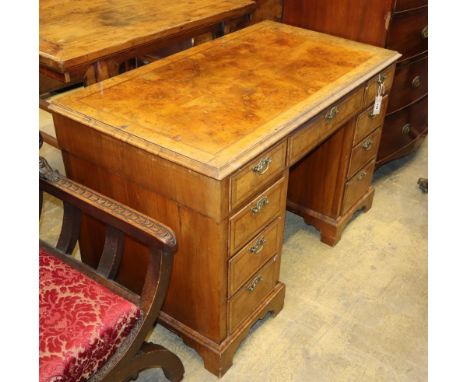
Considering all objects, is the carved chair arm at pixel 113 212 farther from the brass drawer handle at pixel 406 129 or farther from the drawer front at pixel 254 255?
the brass drawer handle at pixel 406 129

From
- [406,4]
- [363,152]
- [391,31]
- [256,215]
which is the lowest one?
[363,152]

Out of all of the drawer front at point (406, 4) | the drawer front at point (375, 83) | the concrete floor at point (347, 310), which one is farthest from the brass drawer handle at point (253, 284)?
the drawer front at point (406, 4)

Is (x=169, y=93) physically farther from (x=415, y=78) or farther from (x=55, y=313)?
(x=415, y=78)

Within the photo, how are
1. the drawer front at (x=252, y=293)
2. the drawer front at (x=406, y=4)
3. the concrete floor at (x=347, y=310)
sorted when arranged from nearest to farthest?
the drawer front at (x=252, y=293), the concrete floor at (x=347, y=310), the drawer front at (x=406, y=4)

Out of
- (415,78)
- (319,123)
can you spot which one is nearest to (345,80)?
(319,123)

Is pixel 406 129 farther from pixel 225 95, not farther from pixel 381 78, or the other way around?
pixel 225 95

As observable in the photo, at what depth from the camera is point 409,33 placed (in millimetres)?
2539

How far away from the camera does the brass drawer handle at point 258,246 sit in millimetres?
1884

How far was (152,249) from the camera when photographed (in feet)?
4.99

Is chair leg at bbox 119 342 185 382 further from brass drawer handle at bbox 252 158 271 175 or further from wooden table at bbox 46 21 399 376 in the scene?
brass drawer handle at bbox 252 158 271 175

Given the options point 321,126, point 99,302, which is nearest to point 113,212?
point 99,302

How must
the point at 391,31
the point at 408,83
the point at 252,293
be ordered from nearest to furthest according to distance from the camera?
the point at 252,293, the point at 391,31, the point at 408,83

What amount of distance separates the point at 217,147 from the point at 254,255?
0.50 metres

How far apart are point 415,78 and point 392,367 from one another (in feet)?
5.00
